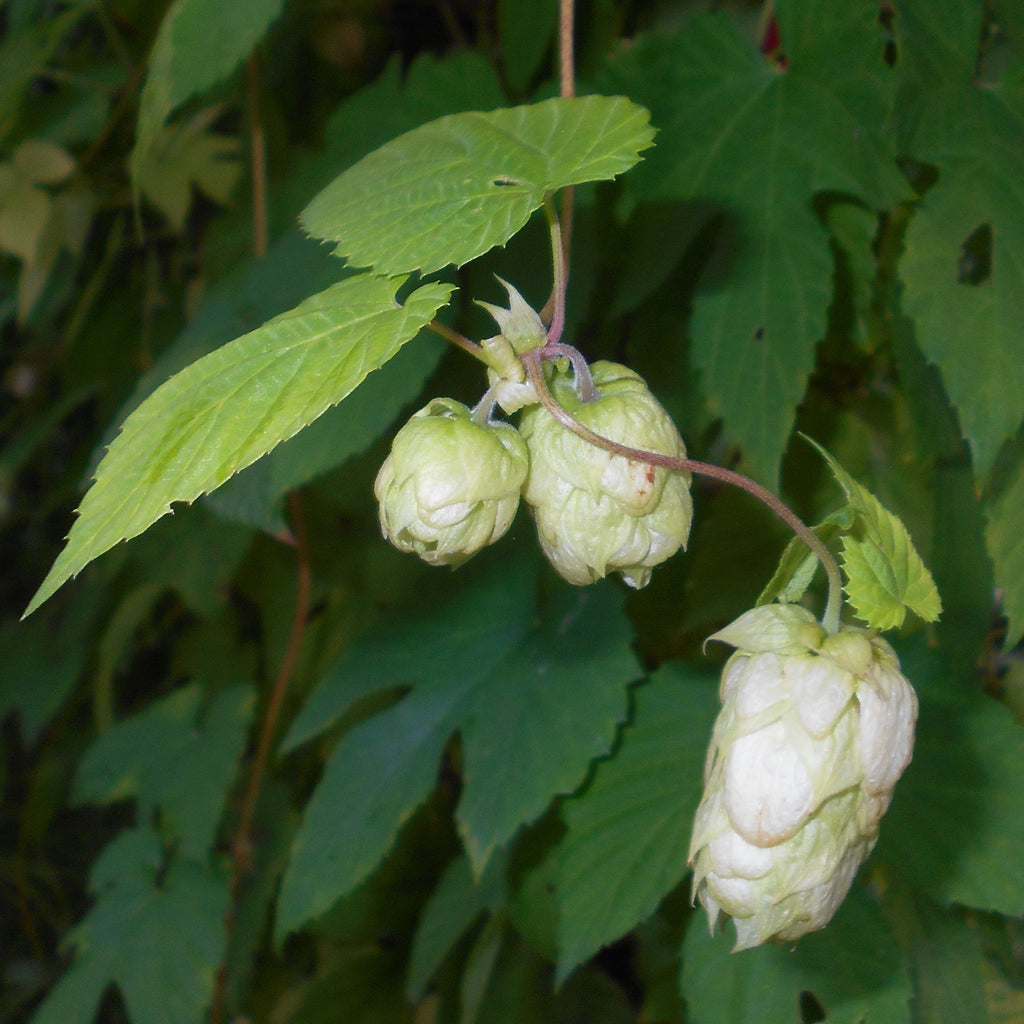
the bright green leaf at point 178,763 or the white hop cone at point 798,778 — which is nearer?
the white hop cone at point 798,778

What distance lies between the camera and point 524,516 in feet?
2.86

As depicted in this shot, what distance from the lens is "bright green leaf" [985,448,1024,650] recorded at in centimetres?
67

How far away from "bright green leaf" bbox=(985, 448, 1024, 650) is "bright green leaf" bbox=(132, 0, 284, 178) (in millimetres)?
652

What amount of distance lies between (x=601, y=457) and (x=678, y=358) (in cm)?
48

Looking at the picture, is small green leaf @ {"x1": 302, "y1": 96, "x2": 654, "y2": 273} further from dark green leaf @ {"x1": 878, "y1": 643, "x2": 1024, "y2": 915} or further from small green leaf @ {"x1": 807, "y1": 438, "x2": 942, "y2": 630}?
dark green leaf @ {"x1": 878, "y1": 643, "x2": 1024, "y2": 915}

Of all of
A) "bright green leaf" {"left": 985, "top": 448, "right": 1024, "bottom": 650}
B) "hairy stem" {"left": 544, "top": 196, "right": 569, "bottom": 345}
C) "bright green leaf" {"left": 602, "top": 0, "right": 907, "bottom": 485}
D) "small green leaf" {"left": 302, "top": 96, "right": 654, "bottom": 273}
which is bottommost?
"bright green leaf" {"left": 985, "top": 448, "right": 1024, "bottom": 650}

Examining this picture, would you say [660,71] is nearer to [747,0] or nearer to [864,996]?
[747,0]

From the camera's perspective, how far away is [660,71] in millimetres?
808

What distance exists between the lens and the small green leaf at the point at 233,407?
0.40 meters

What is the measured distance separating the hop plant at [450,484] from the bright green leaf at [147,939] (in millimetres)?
860

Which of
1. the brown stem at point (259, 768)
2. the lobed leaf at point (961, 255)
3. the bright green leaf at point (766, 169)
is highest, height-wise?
the bright green leaf at point (766, 169)

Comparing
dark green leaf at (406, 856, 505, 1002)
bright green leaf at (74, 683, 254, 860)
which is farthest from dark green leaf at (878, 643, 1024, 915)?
bright green leaf at (74, 683, 254, 860)

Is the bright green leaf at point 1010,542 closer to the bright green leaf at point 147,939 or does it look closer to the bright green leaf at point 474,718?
the bright green leaf at point 474,718

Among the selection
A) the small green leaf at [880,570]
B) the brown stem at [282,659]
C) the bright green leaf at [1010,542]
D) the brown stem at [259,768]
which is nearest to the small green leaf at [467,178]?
the small green leaf at [880,570]
